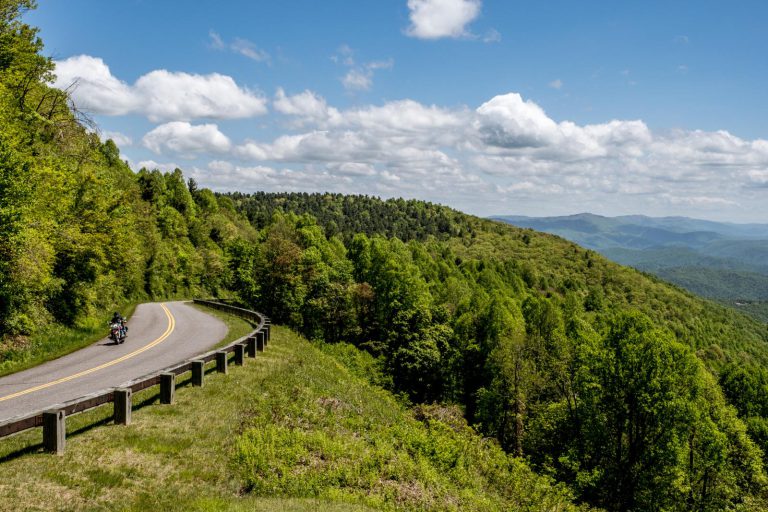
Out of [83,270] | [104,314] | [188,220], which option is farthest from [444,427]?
[188,220]

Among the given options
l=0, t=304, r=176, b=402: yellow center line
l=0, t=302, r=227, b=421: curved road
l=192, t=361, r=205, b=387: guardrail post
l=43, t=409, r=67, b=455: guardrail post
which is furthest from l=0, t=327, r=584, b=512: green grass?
l=0, t=304, r=176, b=402: yellow center line

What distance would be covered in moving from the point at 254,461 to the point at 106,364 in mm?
11589

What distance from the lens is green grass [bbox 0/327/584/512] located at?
8.20m

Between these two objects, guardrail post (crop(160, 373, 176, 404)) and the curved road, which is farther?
the curved road

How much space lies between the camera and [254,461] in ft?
33.3

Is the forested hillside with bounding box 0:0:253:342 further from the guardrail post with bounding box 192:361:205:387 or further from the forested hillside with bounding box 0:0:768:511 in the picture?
the guardrail post with bounding box 192:361:205:387

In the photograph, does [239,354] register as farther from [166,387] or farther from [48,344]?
[48,344]

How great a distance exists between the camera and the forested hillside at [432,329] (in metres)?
22.4

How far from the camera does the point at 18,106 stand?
2333cm

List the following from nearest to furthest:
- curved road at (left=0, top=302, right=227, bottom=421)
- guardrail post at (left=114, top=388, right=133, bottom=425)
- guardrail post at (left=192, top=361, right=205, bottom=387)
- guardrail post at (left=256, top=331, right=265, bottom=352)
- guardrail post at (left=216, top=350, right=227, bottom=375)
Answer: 1. guardrail post at (left=114, top=388, right=133, bottom=425)
2. curved road at (left=0, top=302, right=227, bottom=421)
3. guardrail post at (left=192, top=361, right=205, bottom=387)
4. guardrail post at (left=216, top=350, right=227, bottom=375)
5. guardrail post at (left=256, top=331, right=265, bottom=352)

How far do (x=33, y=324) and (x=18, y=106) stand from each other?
10629 millimetres

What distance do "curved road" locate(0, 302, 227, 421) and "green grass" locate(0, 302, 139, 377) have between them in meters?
0.46

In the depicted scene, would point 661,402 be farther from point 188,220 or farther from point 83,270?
point 188,220

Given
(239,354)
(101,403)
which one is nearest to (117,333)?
(239,354)
